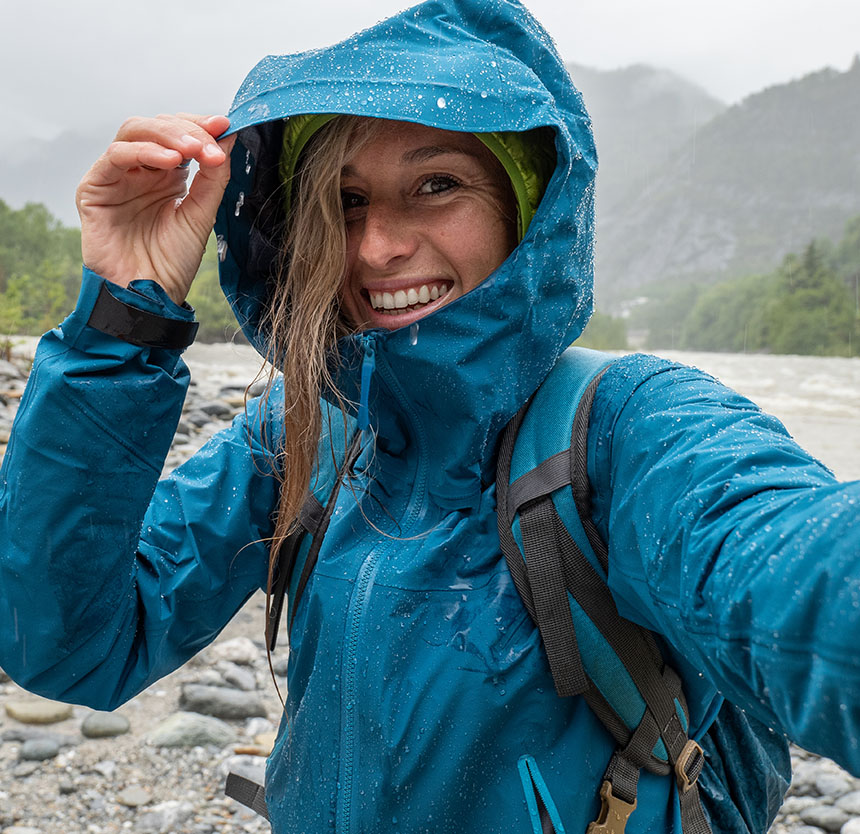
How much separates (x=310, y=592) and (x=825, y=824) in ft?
9.45

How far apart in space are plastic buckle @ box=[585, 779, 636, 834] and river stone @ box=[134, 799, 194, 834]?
2386 mm

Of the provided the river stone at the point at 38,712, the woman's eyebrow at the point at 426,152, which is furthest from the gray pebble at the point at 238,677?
the woman's eyebrow at the point at 426,152

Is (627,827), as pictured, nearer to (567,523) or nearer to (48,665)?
(567,523)

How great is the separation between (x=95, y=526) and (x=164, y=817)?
2.31m

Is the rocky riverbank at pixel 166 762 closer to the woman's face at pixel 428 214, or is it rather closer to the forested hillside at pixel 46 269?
the woman's face at pixel 428 214

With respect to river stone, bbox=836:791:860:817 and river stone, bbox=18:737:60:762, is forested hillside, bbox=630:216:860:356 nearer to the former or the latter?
river stone, bbox=836:791:860:817

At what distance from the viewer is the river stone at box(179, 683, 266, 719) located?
3951 millimetres

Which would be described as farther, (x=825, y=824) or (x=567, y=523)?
(x=825, y=824)

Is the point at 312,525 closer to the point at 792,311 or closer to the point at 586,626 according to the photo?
the point at 586,626

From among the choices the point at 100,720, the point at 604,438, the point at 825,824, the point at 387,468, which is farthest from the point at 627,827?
the point at 100,720

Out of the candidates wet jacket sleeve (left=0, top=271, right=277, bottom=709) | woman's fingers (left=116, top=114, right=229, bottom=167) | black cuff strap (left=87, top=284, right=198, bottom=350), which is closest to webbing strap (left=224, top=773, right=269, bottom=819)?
wet jacket sleeve (left=0, top=271, right=277, bottom=709)

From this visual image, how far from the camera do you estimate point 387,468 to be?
162 cm

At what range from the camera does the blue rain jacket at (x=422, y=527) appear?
4.28 feet

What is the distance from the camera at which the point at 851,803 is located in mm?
3400
